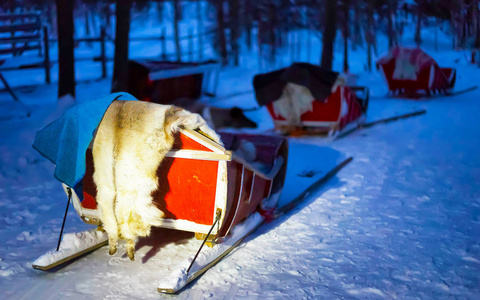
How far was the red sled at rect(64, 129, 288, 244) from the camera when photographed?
139 inches

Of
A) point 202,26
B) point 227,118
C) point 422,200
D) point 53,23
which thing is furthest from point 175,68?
point 202,26

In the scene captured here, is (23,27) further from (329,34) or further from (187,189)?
(187,189)

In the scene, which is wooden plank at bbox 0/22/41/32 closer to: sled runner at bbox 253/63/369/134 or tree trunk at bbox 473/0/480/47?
sled runner at bbox 253/63/369/134

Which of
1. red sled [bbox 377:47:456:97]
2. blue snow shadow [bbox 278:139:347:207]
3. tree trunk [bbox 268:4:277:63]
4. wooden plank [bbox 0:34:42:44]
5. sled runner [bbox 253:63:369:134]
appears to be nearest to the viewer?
blue snow shadow [bbox 278:139:347:207]

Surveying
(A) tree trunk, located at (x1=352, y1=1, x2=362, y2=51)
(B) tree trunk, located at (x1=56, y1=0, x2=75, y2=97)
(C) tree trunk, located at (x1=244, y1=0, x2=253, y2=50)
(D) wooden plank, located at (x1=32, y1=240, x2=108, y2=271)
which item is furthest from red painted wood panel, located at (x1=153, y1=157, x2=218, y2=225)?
(A) tree trunk, located at (x1=352, y1=1, x2=362, y2=51)

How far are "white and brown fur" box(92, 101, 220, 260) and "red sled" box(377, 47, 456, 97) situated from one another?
12.5 meters

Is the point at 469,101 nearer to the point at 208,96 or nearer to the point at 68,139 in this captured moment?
the point at 208,96

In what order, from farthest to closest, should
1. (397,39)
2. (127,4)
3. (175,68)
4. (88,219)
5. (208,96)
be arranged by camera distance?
1. (397,39)
2. (208,96)
3. (175,68)
4. (127,4)
5. (88,219)

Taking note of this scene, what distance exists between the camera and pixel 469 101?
13797 millimetres

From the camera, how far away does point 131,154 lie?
3453 mm

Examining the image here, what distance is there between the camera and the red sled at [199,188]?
3.52 meters

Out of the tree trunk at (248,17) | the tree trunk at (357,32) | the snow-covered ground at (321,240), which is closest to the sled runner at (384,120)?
the snow-covered ground at (321,240)

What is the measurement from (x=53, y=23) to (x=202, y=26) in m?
11.5

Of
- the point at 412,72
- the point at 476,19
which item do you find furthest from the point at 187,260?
the point at 476,19
